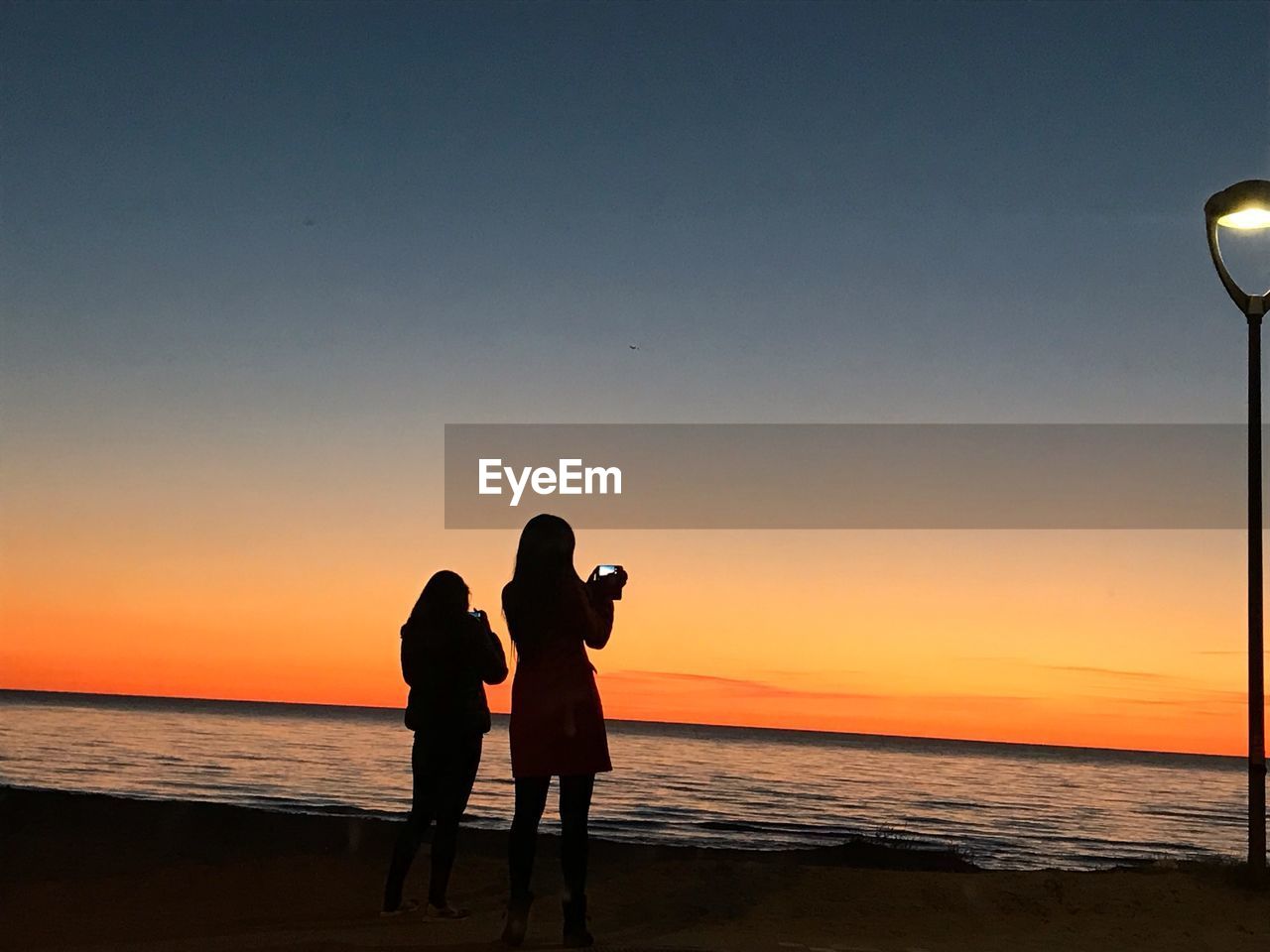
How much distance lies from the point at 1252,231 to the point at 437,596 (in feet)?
19.5

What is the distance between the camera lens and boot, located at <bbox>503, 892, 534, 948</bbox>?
5.02 m

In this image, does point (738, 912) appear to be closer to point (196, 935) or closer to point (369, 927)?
point (369, 927)

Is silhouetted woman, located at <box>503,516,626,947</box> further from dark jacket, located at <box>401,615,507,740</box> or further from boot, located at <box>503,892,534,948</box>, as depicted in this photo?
dark jacket, located at <box>401,615,507,740</box>

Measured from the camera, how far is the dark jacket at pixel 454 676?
20.2 feet

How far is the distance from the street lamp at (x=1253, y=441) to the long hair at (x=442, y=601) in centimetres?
494

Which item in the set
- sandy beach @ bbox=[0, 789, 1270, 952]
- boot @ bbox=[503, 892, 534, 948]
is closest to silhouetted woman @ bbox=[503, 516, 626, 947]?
boot @ bbox=[503, 892, 534, 948]

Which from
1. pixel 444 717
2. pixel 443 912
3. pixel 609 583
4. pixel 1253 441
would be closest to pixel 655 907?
pixel 443 912

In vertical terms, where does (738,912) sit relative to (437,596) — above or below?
below

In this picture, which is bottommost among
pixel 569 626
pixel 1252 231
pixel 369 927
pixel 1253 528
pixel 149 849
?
pixel 149 849

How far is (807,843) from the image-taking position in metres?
20.9

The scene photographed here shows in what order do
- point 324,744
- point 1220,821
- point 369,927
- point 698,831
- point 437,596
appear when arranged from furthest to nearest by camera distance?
1. point 324,744
2. point 1220,821
3. point 698,831
4. point 437,596
5. point 369,927

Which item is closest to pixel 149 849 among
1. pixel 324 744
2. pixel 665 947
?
pixel 665 947

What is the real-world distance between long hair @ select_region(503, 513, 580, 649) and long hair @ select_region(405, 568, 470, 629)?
3.35ft

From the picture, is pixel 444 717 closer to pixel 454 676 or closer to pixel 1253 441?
pixel 454 676
